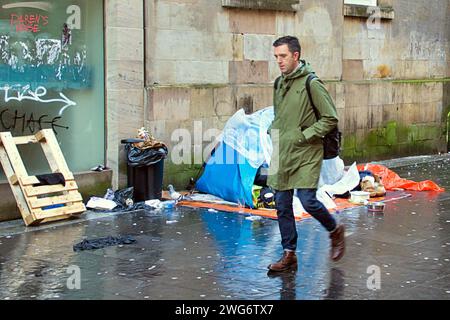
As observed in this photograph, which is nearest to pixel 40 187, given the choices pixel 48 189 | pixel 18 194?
pixel 48 189

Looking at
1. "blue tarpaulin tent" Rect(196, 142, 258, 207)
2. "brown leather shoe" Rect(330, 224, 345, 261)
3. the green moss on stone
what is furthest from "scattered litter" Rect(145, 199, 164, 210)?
the green moss on stone

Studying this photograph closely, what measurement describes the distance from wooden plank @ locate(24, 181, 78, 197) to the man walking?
302 cm

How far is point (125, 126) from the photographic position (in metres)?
9.59

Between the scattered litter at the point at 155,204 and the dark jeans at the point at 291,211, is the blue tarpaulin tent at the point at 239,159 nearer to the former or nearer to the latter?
the scattered litter at the point at 155,204

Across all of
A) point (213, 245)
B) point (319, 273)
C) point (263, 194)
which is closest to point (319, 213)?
point (319, 273)

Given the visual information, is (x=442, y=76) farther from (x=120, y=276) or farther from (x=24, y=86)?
(x=120, y=276)

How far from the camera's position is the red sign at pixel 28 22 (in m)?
8.54

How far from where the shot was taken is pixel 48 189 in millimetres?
8234

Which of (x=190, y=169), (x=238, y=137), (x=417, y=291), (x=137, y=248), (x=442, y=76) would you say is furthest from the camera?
(x=442, y=76)

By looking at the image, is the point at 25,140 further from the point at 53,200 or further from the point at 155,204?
the point at 155,204

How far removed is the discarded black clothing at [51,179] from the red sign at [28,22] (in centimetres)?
169

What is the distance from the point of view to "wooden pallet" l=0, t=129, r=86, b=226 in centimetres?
802
